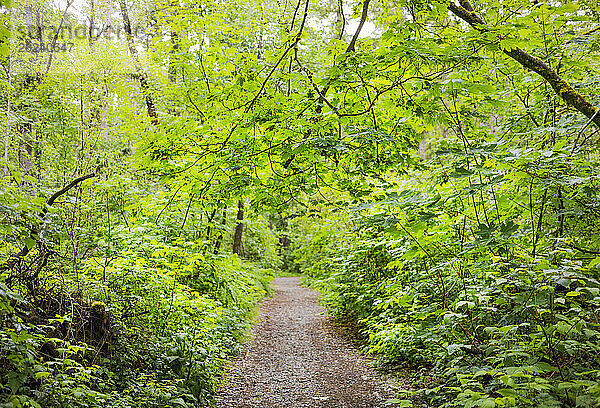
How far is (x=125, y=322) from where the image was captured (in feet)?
14.1

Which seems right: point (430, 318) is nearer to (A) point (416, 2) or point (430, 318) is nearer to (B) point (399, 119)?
(B) point (399, 119)

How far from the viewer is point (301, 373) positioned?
5961 millimetres

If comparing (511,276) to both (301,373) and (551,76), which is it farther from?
(301,373)

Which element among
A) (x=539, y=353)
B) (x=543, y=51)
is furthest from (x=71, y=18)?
(x=539, y=353)

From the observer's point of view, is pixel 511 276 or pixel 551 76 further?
pixel 551 76

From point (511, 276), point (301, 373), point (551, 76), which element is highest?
point (551, 76)

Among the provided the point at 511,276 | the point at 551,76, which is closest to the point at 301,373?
the point at 511,276

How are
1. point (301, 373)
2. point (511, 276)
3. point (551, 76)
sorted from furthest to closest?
point (301, 373)
point (551, 76)
point (511, 276)

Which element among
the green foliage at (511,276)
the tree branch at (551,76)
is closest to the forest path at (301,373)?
the green foliage at (511,276)

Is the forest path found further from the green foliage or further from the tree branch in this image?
the tree branch

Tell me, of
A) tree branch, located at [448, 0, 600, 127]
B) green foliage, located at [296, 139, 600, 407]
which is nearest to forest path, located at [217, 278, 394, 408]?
green foliage, located at [296, 139, 600, 407]

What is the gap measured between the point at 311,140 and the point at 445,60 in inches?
44.0

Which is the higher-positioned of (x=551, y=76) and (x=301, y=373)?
(x=551, y=76)

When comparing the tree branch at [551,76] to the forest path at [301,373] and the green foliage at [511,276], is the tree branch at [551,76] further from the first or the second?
the forest path at [301,373]
